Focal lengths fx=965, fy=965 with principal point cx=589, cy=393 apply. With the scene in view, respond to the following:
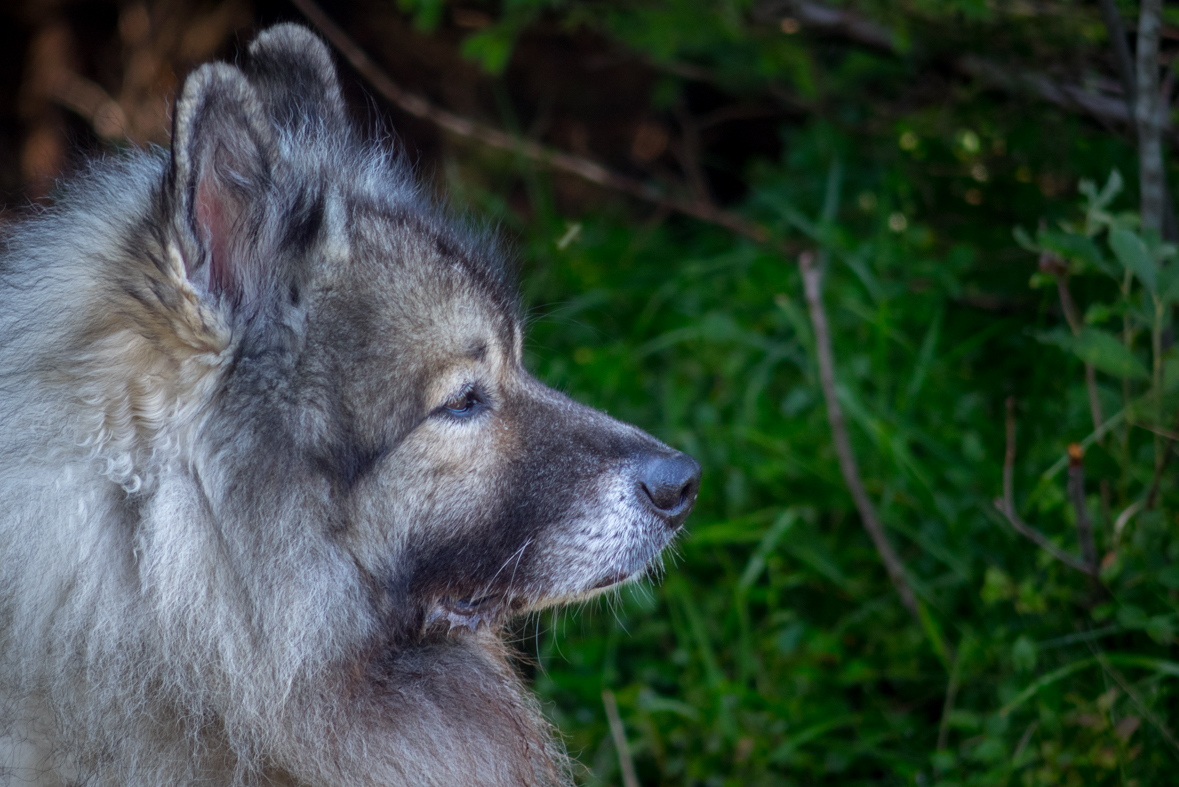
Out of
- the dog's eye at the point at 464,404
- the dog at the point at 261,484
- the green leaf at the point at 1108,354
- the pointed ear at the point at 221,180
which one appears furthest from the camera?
the green leaf at the point at 1108,354

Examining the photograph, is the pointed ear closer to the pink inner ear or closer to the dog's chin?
the pink inner ear

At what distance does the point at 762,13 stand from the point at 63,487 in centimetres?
318

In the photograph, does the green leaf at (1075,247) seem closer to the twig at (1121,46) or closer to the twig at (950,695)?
the twig at (1121,46)

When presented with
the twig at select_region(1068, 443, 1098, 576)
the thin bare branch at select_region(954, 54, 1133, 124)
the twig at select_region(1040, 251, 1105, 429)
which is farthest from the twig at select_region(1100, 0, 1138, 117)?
the twig at select_region(1068, 443, 1098, 576)

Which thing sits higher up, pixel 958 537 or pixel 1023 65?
pixel 1023 65

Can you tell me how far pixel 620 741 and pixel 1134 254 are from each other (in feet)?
6.23

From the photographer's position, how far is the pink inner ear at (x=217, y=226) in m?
1.84

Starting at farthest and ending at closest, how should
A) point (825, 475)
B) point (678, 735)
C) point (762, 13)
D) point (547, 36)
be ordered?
point (547, 36)
point (762, 13)
point (825, 475)
point (678, 735)

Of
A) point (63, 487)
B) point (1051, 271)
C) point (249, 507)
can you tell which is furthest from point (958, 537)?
→ point (63, 487)

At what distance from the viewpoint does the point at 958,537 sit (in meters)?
3.17

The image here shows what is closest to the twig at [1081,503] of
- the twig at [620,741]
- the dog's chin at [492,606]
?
the dog's chin at [492,606]

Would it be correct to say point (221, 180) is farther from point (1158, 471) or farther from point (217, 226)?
point (1158, 471)

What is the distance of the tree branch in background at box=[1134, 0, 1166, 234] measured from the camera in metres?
2.71

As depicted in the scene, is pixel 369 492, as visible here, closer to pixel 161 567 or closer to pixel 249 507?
pixel 249 507
